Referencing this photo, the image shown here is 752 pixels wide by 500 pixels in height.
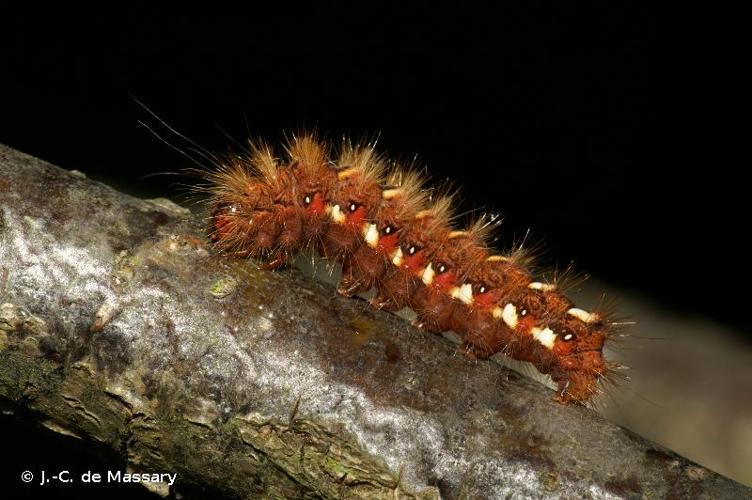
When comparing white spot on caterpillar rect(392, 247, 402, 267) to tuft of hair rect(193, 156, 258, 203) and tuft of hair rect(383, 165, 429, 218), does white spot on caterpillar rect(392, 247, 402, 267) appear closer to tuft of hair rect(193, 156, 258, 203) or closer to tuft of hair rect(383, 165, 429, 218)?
tuft of hair rect(383, 165, 429, 218)

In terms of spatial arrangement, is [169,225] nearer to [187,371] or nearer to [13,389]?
[187,371]

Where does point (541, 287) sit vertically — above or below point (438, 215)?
below

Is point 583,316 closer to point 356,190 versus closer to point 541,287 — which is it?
point 541,287

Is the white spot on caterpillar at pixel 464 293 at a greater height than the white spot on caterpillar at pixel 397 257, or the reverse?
the white spot on caterpillar at pixel 397 257

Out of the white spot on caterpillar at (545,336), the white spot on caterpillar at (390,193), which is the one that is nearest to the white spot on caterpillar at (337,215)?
the white spot on caterpillar at (390,193)

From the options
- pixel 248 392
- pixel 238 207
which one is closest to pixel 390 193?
pixel 238 207

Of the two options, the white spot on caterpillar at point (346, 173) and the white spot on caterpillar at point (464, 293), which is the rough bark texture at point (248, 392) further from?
the white spot on caterpillar at point (346, 173)
